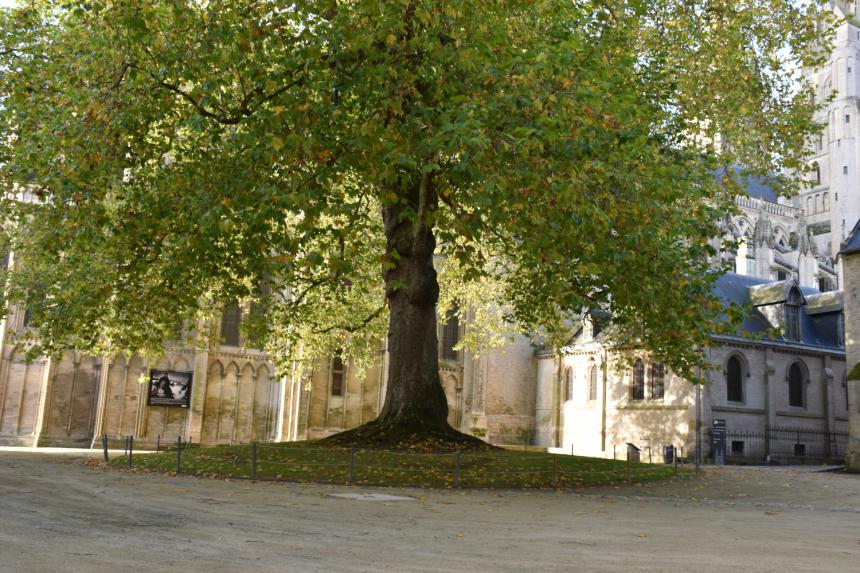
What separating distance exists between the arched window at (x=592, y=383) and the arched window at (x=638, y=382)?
9.97 ft

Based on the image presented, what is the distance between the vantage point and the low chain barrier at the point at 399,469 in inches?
631

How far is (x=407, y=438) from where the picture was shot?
18438 millimetres

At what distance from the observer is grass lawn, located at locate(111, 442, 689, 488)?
16.1 metres

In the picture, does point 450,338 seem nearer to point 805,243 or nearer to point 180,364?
point 180,364

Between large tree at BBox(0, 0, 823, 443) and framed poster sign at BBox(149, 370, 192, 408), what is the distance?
1652 cm

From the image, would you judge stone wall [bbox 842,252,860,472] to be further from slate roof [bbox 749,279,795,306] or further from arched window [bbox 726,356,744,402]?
slate roof [bbox 749,279,795,306]

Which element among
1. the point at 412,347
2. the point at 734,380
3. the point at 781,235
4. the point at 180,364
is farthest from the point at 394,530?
the point at 781,235

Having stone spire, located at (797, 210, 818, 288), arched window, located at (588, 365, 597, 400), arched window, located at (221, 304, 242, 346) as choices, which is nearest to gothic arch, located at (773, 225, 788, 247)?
stone spire, located at (797, 210, 818, 288)

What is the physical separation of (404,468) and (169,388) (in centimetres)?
2364

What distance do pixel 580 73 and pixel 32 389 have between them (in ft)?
100

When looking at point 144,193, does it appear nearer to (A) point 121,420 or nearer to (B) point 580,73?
(B) point 580,73

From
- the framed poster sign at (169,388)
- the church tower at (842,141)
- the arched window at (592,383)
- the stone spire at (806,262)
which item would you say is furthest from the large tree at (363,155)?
the church tower at (842,141)

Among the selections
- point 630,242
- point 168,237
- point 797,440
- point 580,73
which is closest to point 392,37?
point 580,73

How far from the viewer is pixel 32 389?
35375mm
